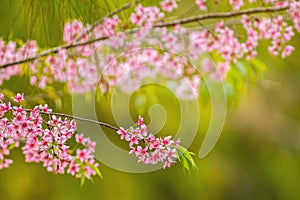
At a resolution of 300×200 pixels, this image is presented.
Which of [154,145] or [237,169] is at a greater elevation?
[237,169]

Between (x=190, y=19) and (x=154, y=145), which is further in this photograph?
(x=190, y=19)

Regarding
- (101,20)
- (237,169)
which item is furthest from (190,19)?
(237,169)

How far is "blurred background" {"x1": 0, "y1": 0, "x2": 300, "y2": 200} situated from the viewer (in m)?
2.83

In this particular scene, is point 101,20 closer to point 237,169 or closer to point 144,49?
point 144,49

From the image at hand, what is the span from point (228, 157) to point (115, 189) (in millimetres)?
972

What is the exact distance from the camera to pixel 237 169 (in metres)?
3.73

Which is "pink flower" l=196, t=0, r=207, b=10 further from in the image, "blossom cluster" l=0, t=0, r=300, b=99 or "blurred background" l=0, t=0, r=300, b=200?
"blurred background" l=0, t=0, r=300, b=200

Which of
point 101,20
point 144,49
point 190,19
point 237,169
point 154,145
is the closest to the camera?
point 154,145

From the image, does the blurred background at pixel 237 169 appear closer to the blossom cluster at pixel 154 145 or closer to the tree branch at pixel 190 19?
the tree branch at pixel 190 19

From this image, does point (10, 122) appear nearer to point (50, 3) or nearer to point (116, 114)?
point (50, 3)

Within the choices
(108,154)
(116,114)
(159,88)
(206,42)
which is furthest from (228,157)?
(206,42)

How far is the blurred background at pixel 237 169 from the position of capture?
2.83m

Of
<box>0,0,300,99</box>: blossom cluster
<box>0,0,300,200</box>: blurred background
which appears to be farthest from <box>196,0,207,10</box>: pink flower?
<box>0,0,300,200</box>: blurred background

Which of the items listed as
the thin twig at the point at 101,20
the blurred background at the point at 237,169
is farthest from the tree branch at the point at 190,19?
the blurred background at the point at 237,169
